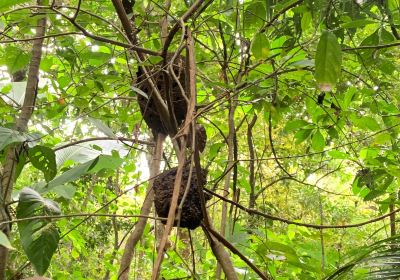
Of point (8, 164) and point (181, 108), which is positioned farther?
point (181, 108)

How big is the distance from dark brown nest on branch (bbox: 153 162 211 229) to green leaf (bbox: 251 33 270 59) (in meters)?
0.27

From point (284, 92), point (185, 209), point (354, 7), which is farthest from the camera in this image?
point (284, 92)

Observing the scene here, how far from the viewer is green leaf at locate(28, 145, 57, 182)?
91 centimetres

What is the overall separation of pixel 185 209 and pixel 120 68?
1.10m

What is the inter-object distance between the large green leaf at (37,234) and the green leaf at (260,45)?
1.68 feet

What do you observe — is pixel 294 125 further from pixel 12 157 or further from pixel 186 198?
pixel 12 157

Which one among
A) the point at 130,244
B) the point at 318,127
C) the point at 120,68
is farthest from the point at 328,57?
the point at 120,68

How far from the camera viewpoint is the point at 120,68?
70.8 inches

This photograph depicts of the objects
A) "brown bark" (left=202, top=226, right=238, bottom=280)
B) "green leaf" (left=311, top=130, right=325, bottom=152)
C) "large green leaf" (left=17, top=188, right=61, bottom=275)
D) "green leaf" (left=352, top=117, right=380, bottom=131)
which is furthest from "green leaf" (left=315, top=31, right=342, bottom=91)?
"green leaf" (left=311, top=130, right=325, bottom=152)

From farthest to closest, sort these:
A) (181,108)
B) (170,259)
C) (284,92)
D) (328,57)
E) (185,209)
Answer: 1. (170,259)
2. (284,92)
3. (181,108)
4. (185,209)
5. (328,57)

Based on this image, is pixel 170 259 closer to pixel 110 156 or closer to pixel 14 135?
pixel 110 156

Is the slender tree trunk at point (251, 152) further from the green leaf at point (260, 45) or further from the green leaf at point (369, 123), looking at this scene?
the green leaf at point (260, 45)

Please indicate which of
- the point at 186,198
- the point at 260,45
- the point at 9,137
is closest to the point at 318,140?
the point at 260,45

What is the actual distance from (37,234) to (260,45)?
57 centimetres
